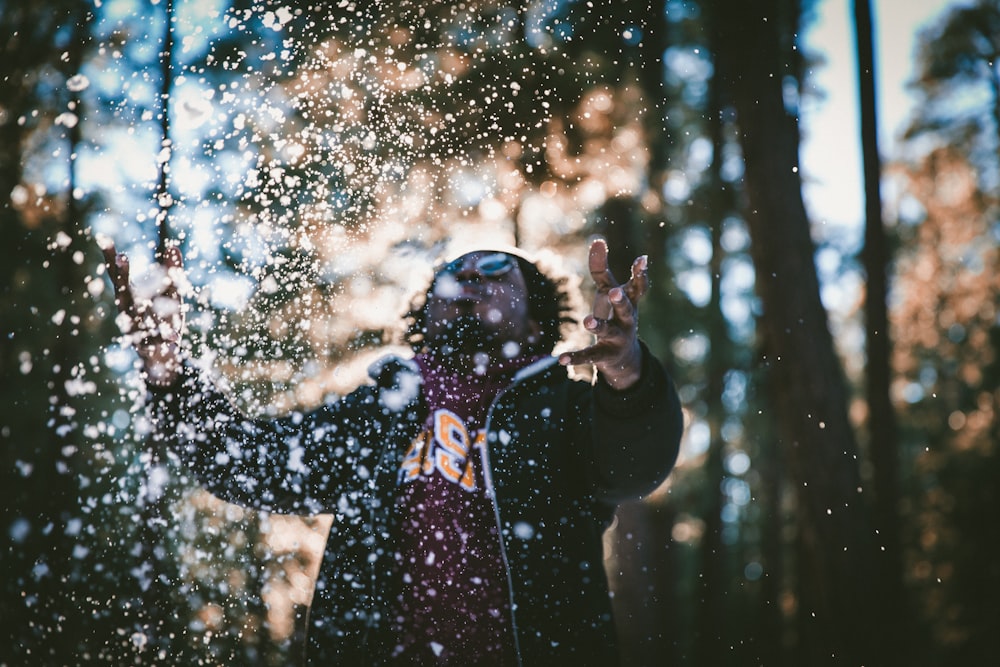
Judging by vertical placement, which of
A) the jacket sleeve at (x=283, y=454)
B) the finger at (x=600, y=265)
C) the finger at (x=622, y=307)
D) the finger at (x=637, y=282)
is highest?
the finger at (x=600, y=265)

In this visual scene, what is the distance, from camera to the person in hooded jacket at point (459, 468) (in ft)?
4.72

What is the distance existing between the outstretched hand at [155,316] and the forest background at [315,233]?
2.8 inches

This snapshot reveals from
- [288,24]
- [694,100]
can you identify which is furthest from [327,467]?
[694,100]

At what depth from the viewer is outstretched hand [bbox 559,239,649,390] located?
133 cm

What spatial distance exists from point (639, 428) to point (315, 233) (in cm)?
118

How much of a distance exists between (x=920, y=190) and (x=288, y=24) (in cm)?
995

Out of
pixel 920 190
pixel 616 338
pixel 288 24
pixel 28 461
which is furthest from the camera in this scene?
pixel 920 190

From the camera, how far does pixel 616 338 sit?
1361 millimetres

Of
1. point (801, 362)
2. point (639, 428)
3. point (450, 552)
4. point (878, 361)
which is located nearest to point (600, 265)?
point (639, 428)

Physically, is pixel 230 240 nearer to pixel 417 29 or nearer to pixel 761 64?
pixel 417 29

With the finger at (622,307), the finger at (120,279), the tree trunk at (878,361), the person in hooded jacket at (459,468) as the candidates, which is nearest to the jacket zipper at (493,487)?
the person in hooded jacket at (459,468)

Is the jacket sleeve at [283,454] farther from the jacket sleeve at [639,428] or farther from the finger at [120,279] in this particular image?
the jacket sleeve at [639,428]

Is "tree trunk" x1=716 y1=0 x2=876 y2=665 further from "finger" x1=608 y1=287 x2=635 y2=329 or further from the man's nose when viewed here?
"finger" x1=608 y1=287 x2=635 y2=329

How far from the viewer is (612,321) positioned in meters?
1.36
